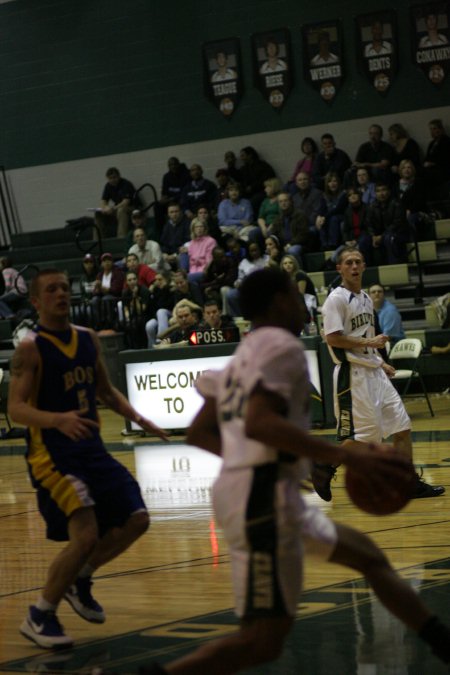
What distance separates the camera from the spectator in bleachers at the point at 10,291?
1995cm

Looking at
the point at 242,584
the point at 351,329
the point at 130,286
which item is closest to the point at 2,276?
the point at 130,286

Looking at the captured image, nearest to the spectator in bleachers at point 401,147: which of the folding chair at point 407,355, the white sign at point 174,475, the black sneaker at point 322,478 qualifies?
the folding chair at point 407,355

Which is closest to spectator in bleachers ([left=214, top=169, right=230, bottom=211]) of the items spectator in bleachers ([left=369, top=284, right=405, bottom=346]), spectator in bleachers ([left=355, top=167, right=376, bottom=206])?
spectator in bleachers ([left=355, top=167, right=376, bottom=206])

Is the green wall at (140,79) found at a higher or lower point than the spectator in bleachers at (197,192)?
higher

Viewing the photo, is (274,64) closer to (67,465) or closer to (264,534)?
(67,465)

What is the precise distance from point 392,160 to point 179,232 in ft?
12.5

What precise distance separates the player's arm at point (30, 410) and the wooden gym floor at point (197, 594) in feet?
3.18

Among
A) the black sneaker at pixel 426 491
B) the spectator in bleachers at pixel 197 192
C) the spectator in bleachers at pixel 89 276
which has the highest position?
the spectator in bleachers at pixel 197 192

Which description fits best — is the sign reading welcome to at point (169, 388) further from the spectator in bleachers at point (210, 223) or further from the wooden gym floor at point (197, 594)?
the spectator in bleachers at point (210, 223)

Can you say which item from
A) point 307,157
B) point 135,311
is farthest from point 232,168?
point 135,311

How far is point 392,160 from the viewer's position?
18391 mm

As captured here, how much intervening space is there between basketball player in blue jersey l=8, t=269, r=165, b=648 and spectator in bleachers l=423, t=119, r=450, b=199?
13.3 m

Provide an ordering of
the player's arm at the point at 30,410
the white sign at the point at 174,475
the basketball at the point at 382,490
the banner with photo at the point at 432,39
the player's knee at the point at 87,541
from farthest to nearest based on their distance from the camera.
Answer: the banner with photo at the point at 432,39 → the white sign at the point at 174,475 → the player's knee at the point at 87,541 → the player's arm at the point at 30,410 → the basketball at the point at 382,490

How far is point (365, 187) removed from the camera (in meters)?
17.6
